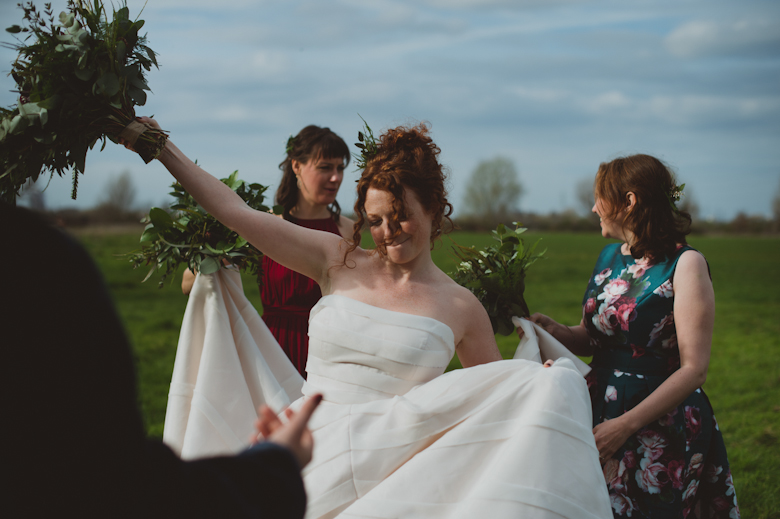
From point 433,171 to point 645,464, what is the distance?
2218 mm

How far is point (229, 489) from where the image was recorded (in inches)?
55.7

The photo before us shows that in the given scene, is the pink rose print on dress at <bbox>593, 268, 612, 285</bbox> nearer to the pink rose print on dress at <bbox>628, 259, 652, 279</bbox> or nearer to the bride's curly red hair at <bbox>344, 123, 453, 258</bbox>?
the pink rose print on dress at <bbox>628, 259, 652, 279</bbox>

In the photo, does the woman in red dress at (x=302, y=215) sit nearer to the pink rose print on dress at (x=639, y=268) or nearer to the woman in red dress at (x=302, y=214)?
the woman in red dress at (x=302, y=214)

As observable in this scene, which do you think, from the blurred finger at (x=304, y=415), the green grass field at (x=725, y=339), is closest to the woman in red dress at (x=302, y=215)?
the green grass field at (x=725, y=339)

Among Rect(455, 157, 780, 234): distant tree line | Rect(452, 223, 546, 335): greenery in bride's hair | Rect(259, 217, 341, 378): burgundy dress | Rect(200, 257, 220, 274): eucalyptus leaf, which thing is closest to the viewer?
Rect(200, 257, 220, 274): eucalyptus leaf

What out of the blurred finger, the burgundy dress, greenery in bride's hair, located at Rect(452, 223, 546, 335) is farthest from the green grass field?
the burgundy dress

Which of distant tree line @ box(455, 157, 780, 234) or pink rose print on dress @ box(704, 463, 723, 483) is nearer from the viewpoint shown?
pink rose print on dress @ box(704, 463, 723, 483)

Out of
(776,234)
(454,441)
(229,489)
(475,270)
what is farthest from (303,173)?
(776,234)

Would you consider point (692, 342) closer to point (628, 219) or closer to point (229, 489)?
point (628, 219)

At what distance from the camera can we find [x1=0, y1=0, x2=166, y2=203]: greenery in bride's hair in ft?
9.37

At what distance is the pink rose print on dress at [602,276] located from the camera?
4.08m

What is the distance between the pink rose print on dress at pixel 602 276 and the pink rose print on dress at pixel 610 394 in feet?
2.39

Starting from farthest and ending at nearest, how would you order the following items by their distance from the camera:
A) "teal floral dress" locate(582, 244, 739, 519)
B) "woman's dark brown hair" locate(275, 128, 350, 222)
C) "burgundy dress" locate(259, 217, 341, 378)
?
1. "woman's dark brown hair" locate(275, 128, 350, 222)
2. "burgundy dress" locate(259, 217, 341, 378)
3. "teal floral dress" locate(582, 244, 739, 519)

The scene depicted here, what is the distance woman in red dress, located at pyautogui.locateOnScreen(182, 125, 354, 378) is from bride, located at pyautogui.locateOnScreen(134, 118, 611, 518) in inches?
61.1
